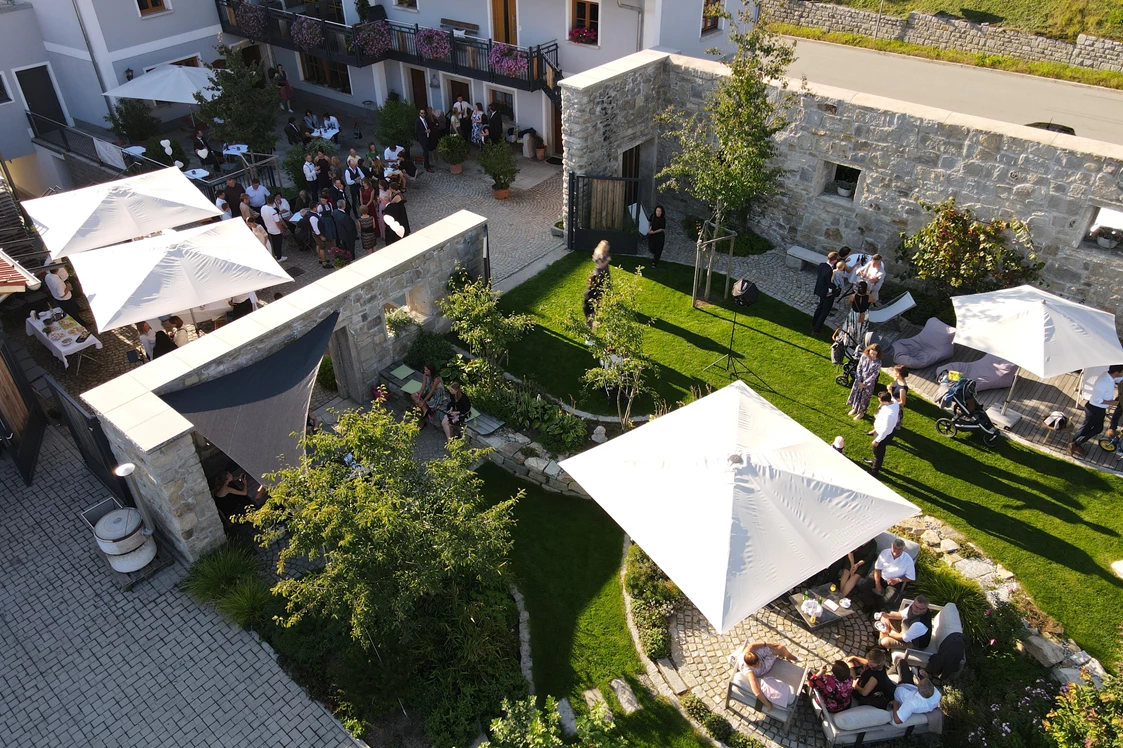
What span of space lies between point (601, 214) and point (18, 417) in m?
11.4

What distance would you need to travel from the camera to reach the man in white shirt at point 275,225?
16969mm

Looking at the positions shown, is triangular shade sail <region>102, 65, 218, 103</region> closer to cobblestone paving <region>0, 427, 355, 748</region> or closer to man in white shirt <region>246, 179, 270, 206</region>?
man in white shirt <region>246, 179, 270, 206</region>

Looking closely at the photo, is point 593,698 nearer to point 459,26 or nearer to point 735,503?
point 735,503

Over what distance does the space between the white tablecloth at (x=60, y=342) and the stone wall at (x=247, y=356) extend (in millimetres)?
4915

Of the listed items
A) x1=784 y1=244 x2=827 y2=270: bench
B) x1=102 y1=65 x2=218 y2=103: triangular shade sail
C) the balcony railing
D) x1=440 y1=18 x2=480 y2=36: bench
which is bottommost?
x1=784 y1=244 x2=827 y2=270: bench

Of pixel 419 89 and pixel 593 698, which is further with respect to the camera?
pixel 419 89

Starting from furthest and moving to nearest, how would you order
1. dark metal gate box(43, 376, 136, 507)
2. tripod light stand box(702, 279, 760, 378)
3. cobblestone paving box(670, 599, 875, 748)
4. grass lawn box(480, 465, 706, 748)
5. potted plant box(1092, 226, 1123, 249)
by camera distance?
1. tripod light stand box(702, 279, 760, 378)
2. potted plant box(1092, 226, 1123, 249)
3. dark metal gate box(43, 376, 136, 507)
4. grass lawn box(480, 465, 706, 748)
5. cobblestone paving box(670, 599, 875, 748)

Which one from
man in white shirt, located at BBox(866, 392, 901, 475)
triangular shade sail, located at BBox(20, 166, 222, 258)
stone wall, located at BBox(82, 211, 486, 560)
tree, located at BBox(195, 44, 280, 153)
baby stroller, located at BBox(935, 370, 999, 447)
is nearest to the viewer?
stone wall, located at BBox(82, 211, 486, 560)

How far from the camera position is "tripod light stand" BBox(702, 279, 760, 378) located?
1390 cm

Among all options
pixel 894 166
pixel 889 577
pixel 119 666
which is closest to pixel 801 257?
pixel 894 166

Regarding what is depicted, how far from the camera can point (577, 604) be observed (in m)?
10.4

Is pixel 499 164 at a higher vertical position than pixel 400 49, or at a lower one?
lower

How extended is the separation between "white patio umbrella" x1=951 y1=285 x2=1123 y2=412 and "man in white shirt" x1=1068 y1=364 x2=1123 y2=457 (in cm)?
26

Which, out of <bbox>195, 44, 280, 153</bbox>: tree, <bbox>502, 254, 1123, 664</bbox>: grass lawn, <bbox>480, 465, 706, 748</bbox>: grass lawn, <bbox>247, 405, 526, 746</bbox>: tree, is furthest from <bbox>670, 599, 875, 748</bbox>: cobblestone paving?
<bbox>195, 44, 280, 153</bbox>: tree
